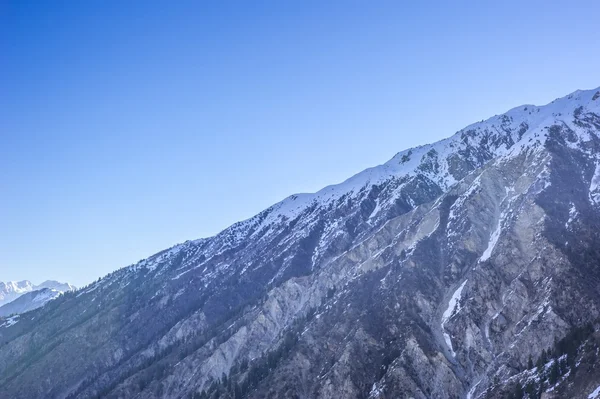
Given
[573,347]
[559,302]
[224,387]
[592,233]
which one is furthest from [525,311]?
[224,387]

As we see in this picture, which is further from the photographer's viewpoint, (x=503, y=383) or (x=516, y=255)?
(x=516, y=255)

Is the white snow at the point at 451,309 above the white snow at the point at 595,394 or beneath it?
above

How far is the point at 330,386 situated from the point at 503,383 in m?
54.8

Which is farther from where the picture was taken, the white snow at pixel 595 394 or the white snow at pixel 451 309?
the white snow at pixel 451 309

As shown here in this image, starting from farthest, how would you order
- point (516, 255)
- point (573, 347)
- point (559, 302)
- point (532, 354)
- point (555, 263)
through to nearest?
1. point (516, 255)
2. point (555, 263)
3. point (559, 302)
4. point (532, 354)
5. point (573, 347)

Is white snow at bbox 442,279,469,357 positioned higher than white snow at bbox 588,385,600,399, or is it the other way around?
white snow at bbox 442,279,469,357

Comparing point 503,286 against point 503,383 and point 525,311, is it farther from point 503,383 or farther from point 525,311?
point 503,383

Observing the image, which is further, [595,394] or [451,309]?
[451,309]

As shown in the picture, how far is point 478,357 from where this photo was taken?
522 feet

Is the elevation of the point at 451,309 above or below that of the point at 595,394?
above

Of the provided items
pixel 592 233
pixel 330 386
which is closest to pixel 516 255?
pixel 592 233

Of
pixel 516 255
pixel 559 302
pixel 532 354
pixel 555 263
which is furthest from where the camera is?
pixel 516 255

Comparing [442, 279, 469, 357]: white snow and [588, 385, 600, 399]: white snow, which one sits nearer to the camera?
[588, 385, 600, 399]: white snow

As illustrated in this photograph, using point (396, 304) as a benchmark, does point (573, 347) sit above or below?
A: below
